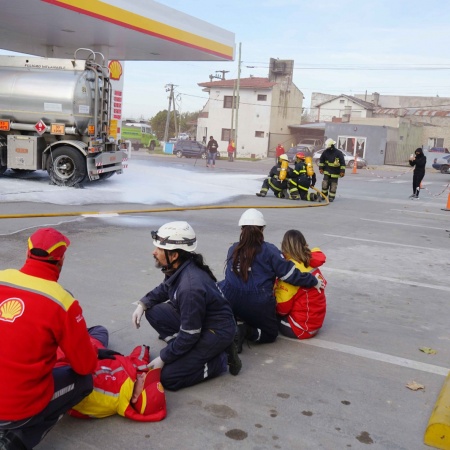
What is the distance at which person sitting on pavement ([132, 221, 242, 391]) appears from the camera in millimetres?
3486

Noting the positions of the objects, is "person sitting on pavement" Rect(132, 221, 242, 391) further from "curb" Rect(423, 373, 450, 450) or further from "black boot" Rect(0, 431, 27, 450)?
"curb" Rect(423, 373, 450, 450)

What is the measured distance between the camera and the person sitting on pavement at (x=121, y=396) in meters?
3.20

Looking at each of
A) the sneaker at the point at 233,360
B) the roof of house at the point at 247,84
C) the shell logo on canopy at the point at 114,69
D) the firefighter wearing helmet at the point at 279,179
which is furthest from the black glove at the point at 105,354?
the roof of house at the point at 247,84

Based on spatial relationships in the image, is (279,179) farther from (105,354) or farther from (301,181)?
(105,354)

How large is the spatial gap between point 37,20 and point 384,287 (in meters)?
12.2

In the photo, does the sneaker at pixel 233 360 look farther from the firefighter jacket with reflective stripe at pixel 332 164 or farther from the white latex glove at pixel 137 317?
the firefighter jacket with reflective stripe at pixel 332 164

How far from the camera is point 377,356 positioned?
4484 mm

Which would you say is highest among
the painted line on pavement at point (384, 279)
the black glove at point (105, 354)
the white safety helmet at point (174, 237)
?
the white safety helmet at point (174, 237)

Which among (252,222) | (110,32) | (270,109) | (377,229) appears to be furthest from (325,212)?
Result: (270,109)

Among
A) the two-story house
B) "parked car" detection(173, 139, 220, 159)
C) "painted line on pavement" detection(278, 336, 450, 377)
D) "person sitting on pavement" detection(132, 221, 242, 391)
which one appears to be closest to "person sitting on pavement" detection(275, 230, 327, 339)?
"painted line on pavement" detection(278, 336, 450, 377)

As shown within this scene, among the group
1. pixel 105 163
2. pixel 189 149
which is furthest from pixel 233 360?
pixel 189 149

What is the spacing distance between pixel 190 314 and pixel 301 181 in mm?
11933

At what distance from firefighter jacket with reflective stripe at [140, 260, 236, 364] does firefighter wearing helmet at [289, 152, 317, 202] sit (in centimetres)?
1161

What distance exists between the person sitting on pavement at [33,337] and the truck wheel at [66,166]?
1133 centimetres
